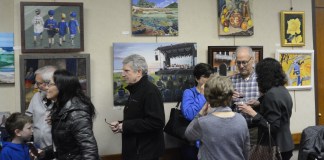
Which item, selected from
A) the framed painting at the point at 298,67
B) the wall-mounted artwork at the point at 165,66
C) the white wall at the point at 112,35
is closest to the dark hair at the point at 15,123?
the white wall at the point at 112,35

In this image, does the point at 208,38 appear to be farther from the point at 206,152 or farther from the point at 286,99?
the point at 206,152

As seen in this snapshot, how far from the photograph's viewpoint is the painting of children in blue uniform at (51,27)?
3.35 m

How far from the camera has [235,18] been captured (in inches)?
161

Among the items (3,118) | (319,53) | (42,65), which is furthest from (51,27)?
(319,53)

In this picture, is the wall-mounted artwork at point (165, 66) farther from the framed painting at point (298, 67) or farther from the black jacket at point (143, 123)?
the framed painting at point (298, 67)

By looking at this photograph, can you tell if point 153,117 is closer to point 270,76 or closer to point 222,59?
point 270,76

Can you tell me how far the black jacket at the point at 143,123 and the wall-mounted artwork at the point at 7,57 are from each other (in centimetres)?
118

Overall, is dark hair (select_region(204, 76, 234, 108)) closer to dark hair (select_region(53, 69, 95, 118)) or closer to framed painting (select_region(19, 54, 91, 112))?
dark hair (select_region(53, 69, 95, 118))

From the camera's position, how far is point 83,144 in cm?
218

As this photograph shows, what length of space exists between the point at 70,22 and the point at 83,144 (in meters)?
1.58

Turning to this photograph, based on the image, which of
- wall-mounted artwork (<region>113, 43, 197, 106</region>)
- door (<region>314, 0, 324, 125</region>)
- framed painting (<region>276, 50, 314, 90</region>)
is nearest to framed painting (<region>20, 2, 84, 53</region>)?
wall-mounted artwork (<region>113, 43, 197, 106</region>)

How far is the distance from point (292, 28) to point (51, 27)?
2730 millimetres

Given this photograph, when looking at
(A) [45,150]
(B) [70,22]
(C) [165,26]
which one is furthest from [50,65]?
(C) [165,26]

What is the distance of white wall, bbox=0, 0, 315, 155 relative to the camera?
11.3ft
